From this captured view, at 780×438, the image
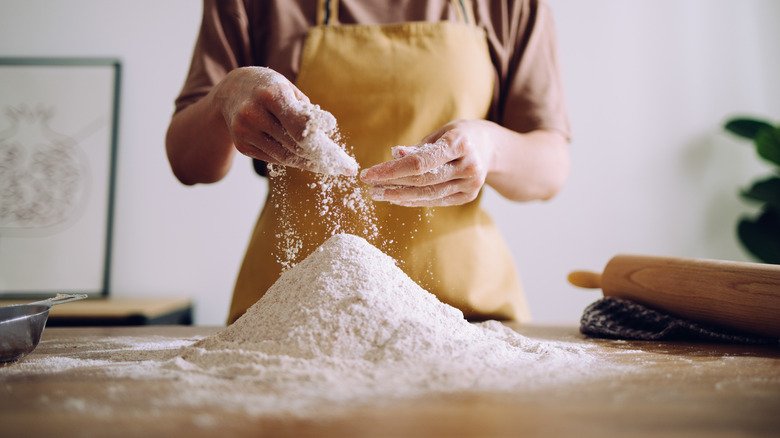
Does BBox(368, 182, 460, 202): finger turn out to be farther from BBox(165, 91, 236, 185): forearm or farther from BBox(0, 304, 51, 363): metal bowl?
BBox(0, 304, 51, 363): metal bowl

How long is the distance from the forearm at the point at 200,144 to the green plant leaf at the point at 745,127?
1736 millimetres

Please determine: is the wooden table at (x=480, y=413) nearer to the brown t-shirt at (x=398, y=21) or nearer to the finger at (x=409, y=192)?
the finger at (x=409, y=192)

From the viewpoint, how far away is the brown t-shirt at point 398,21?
3.10ft

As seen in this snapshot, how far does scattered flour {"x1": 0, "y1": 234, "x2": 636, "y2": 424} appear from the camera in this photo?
1.32 ft

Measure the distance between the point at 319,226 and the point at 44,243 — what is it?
4.68ft

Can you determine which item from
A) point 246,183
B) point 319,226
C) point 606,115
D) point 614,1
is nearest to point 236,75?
point 319,226

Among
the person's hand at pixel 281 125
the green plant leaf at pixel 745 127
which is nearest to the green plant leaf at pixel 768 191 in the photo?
the green plant leaf at pixel 745 127

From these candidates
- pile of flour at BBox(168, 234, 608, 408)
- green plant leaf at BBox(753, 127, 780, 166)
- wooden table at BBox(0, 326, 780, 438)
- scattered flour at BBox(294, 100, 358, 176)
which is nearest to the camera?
wooden table at BBox(0, 326, 780, 438)

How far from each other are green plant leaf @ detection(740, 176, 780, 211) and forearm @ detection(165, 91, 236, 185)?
1.73m

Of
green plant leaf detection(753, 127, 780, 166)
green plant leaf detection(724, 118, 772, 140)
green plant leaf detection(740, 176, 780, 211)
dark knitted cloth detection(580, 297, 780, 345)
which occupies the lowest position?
dark knitted cloth detection(580, 297, 780, 345)

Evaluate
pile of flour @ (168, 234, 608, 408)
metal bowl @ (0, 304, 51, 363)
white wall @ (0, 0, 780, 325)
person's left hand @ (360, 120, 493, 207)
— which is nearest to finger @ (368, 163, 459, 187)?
person's left hand @ (360, 120, 493, 207)

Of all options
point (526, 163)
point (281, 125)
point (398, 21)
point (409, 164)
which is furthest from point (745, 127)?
point (281, 125)

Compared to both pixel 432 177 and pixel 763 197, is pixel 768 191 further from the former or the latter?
pixel 432 177

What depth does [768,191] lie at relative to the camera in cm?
171
